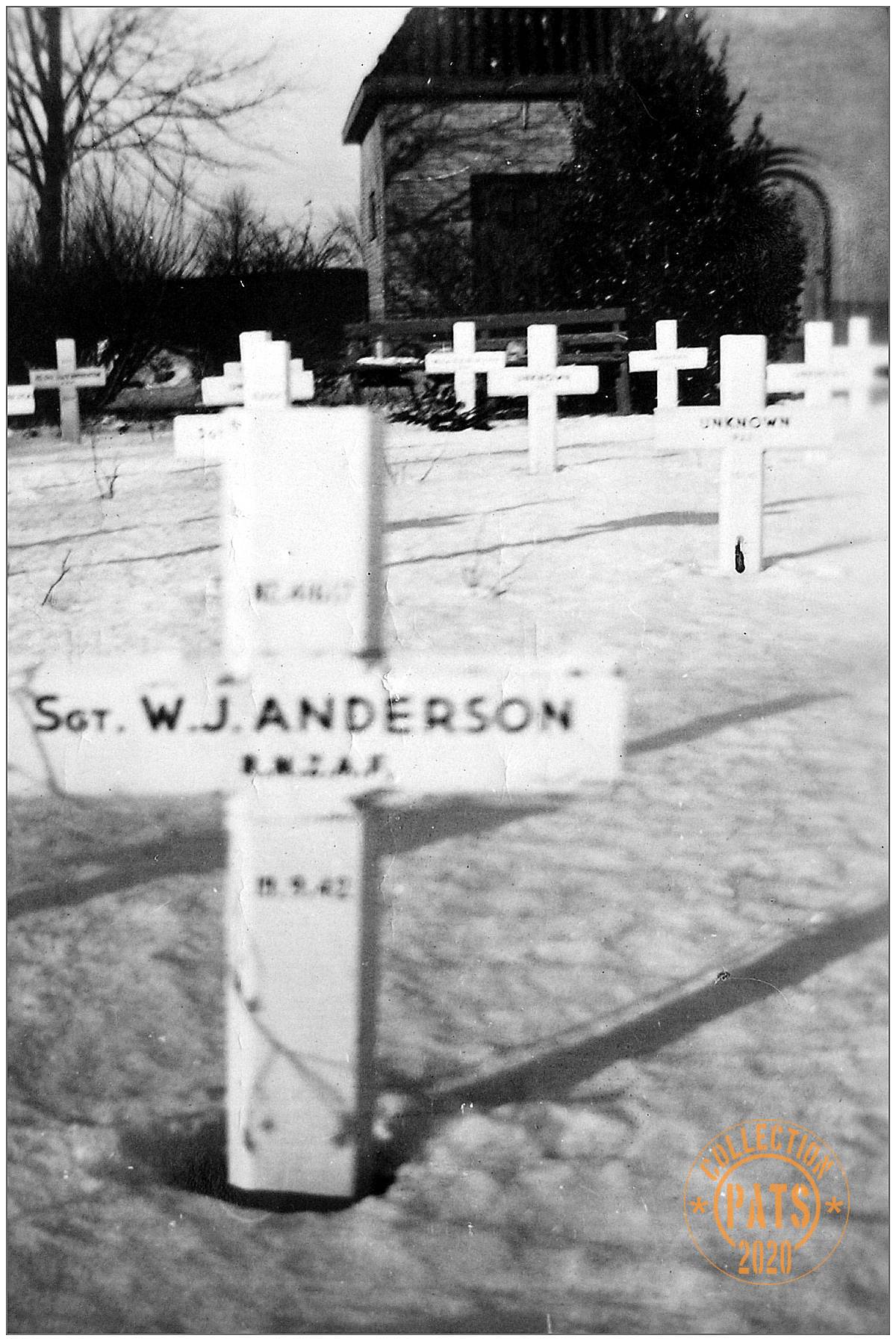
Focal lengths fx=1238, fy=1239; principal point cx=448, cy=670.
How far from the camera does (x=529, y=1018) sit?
2037mm

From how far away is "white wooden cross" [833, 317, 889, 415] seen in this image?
332cm

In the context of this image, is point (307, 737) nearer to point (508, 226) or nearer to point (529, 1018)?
point (529, 1018)

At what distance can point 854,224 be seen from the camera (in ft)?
9.33

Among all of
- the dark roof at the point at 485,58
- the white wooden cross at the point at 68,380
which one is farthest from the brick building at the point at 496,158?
the white wooden cross at the point at 68,380

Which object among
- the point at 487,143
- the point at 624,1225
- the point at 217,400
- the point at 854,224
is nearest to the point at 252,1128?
the point at 624,1225

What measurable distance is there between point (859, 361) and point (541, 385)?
88.9 inches

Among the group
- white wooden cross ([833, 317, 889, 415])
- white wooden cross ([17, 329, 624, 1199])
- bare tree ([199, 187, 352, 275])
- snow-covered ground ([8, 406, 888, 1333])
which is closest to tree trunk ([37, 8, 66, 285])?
bare tree ([199, 187, 352, 275])

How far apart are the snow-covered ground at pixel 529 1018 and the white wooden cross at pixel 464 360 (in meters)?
1.72

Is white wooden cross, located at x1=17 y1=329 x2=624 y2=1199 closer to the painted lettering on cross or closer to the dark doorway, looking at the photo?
the painted lettering on cross

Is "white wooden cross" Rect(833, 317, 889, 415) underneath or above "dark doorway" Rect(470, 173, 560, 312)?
underneath

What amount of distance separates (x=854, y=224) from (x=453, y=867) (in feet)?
5.66

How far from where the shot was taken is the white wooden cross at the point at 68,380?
574 cm

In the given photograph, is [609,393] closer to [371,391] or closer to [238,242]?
[371,391]

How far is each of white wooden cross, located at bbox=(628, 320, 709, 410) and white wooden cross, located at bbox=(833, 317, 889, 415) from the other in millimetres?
1428
